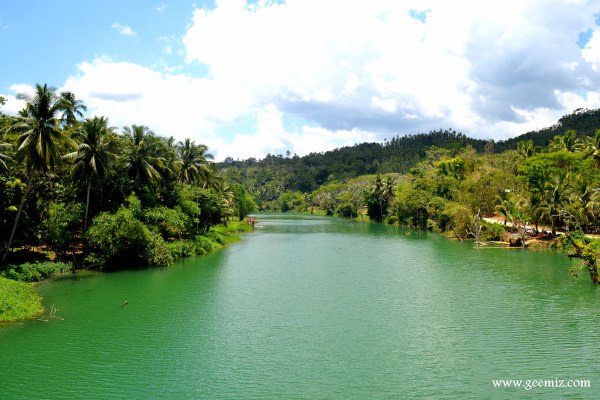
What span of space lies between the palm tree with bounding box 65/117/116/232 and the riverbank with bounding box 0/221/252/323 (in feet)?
18.2

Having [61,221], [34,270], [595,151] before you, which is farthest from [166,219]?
[595,151]

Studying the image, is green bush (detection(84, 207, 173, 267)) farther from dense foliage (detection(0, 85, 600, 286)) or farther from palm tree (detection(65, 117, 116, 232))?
palm tree (detection(65, 117, 116, 232))

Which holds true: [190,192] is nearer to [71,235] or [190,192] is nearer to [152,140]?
[152,140]

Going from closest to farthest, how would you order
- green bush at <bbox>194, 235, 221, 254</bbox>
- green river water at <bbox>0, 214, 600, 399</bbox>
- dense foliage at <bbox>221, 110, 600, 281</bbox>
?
green river water at <bbox>0, 214, 600, 399</bbox> < dense foliage at <bbox>221, 110, 600, 281</bbox> < green bush at <bbox>194, 235, 221, 254</bbox>

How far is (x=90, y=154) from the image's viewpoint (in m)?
40.3

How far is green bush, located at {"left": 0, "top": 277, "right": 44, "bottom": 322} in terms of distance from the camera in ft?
79.0

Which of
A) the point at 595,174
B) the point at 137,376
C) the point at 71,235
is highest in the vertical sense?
the point at 595,174

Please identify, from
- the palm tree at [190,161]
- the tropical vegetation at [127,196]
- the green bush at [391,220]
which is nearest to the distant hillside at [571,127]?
the green bush at [391,220]

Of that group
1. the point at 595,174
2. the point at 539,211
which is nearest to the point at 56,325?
the point at 539,211

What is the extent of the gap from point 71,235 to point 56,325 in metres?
18.1

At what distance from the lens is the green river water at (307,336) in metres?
17.0

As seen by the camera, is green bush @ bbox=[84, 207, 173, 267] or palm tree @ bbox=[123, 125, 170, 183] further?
palm tree @ bbox=[123, 125, 170, 183]

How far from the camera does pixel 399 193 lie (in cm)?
10856

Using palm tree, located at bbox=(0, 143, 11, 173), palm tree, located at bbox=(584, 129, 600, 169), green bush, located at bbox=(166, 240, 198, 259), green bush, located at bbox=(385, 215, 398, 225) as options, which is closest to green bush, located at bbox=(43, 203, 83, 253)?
palm tree, located at bbox=(0, 143, 11, 173)
